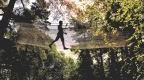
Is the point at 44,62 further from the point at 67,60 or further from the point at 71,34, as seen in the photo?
the point at 71,34

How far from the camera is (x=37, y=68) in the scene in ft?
166

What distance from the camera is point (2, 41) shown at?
16.5m

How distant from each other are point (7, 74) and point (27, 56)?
24.0ft

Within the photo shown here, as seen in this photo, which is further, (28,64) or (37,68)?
(37,68)

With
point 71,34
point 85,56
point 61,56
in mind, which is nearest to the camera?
point 71,34

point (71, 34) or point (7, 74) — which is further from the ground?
point (71, 34)

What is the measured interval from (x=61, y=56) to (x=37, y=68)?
27.5 ft

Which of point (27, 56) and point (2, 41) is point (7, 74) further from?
point (2, 41)

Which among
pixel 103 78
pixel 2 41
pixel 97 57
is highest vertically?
pixel 2 41

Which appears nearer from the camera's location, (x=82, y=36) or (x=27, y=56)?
(x=82, y=36)

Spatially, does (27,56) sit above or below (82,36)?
below

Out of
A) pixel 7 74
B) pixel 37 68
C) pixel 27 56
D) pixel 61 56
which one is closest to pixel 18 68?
pixel 27 56

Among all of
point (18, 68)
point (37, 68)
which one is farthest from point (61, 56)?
point (18, 68)

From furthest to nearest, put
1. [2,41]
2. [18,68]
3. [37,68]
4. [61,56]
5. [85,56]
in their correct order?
[61,56] → [37,68] → [85,56] → [18,68] → [2,41]
